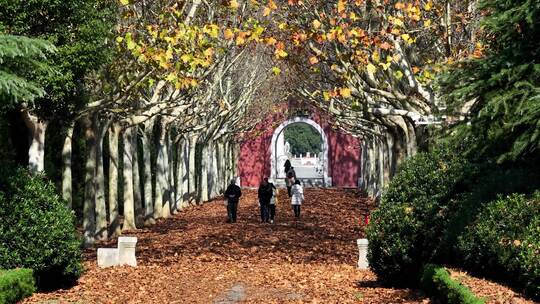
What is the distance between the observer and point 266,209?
3225 centimetres

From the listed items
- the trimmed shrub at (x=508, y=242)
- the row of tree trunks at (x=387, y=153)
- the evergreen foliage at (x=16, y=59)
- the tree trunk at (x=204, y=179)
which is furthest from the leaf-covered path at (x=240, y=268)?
the tree trunk at (x=204, y=179)

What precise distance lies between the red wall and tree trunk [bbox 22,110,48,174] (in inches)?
1973

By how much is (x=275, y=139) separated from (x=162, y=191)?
115 ft

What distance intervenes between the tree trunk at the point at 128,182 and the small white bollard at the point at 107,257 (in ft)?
29.5

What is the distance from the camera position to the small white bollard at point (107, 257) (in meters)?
19.7

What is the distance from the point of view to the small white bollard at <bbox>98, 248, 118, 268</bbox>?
19672 millimetres

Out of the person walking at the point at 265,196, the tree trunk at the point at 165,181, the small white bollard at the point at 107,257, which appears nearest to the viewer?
the small white bollard at the point at 107,257

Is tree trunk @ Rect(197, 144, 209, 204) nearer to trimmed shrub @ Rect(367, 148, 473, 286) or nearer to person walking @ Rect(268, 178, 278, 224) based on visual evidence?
person walking @ Rect(268, 178, 278, 224)

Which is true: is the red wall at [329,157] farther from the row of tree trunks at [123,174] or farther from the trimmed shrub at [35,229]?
the trimmed shrub at [35,229]

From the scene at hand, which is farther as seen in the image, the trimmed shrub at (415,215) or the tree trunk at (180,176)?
the tree trunk at (180,176)

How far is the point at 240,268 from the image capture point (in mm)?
20266

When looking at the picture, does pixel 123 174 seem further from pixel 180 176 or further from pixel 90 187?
pixel 180 176

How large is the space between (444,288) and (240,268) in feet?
28.9

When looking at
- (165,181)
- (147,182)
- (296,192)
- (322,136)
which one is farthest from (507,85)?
(322,136)
